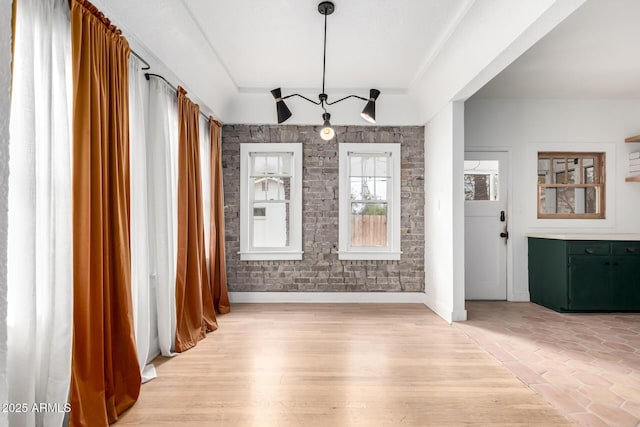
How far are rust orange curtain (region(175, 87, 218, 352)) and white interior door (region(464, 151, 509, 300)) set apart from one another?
3.67 meters

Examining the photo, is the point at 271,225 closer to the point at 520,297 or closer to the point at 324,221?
the point at 324,221

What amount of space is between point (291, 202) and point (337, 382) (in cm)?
290

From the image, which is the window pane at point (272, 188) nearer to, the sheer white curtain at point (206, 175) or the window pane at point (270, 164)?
the window pane at point (270, 164)

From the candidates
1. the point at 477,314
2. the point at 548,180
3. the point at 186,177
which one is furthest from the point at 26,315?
the point at 548,180

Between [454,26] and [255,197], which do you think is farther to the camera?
[255,197]

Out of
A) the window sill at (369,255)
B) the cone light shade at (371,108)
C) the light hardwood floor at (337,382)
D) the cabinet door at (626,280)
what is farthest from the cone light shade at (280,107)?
the cabinet door at (626,280)

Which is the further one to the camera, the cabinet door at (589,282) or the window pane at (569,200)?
the window pane at (569,200)

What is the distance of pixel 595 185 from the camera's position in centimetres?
516

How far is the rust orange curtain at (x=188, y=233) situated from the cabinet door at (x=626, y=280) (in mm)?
4887

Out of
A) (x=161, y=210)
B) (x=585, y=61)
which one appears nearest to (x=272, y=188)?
(x=161, y=210)

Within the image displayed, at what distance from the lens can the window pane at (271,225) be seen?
205 inches

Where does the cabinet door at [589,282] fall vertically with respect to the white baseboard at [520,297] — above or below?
above

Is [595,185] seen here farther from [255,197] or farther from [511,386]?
[255,197]

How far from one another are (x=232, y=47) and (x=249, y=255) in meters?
2.71
